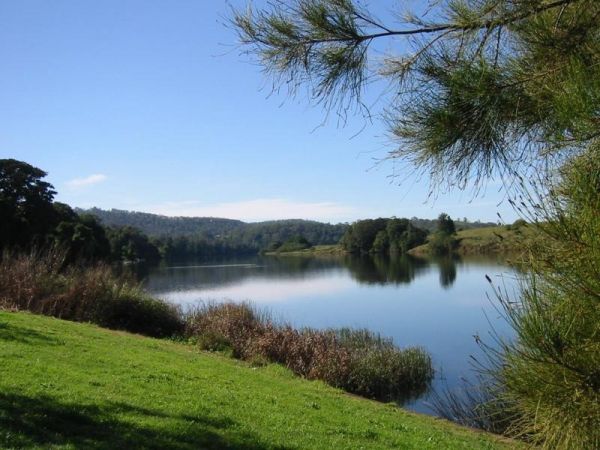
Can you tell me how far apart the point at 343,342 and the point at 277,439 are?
11693 millimetres

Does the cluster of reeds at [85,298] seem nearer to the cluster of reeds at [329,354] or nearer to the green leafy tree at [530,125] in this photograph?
the cluster of reeds at [329,354]

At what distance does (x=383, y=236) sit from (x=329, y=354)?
265ft

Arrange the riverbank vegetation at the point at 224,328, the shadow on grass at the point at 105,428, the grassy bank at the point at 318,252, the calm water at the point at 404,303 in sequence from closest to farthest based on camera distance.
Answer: the shadow on grass at the point at 105,428
the riverbank vegetation at the point at 224,328
the calm water at the point at 404,303
the grassy bank at the point at 318,252

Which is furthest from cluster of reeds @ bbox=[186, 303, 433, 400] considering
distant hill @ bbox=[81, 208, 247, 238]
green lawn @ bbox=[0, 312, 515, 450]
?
distant hill @ bbox=[81, 208, 247, 238]

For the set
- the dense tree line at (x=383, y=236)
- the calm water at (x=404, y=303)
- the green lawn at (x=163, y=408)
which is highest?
the dense tree line at (x=383, y=236)

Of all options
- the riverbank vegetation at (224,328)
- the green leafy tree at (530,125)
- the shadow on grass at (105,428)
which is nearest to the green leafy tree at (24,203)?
the riverbank vegetation at (224,328)

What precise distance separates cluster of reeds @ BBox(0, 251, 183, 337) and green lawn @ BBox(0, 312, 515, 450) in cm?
700

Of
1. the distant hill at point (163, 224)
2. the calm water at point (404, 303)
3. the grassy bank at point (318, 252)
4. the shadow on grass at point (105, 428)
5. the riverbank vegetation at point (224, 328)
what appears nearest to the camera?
the shadow on grass at point (105, 428)

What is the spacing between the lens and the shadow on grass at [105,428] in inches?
184

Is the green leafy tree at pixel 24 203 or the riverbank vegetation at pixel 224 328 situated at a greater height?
the green leafy tree at pixel 24 203

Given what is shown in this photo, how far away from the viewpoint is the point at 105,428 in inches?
205

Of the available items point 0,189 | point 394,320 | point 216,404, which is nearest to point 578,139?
point 216,404

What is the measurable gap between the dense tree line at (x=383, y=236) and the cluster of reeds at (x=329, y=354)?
6996cm

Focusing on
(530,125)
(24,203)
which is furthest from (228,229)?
(530,125)
